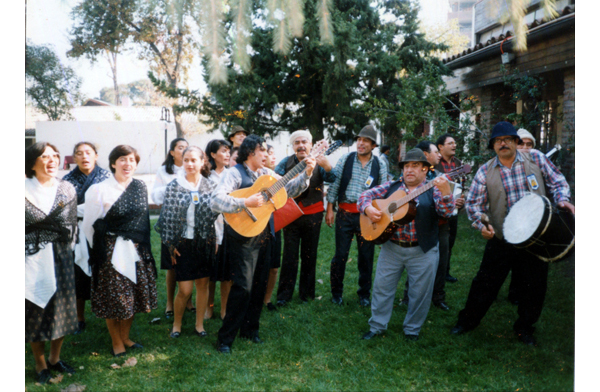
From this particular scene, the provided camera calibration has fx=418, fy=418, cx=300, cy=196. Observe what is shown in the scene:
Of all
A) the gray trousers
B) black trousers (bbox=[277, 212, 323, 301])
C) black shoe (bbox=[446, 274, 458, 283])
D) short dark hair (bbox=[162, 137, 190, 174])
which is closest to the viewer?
the gray trousers

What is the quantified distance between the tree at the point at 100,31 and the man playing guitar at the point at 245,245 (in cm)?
118

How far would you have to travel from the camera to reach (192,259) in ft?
11.7

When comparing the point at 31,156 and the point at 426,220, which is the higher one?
the point at 31,156

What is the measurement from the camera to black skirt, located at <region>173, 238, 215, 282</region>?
11.7ft

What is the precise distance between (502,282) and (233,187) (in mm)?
2305

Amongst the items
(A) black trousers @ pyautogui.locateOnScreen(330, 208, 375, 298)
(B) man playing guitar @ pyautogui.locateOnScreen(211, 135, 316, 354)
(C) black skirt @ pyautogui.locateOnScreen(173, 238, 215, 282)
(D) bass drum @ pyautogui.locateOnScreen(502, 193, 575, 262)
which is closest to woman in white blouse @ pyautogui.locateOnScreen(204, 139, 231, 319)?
(C) black skirt @ pyautogui.locateOnScreen(173, 238, 215, 282)

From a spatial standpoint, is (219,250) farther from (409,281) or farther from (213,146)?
(409,281)

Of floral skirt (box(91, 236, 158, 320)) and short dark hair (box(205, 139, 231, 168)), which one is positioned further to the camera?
short dark hair (box(205, 139, 231, 168))

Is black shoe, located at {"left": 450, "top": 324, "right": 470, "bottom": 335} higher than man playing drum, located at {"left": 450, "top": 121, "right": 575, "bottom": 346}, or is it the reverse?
man playing drum, located at {"left": 450, "top": 121, "right": 575, "bottom": 346}

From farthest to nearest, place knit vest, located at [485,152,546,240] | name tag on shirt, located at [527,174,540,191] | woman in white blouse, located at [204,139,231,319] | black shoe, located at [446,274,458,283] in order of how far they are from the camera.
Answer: black shoe, located at [446,274,458,283]
woman in white blouse, located at [204,139,231,319]
knit vest, located at [485,152,546,240]
name tag on shirt, located at [527,174,540,191]

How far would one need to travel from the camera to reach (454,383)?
291cm

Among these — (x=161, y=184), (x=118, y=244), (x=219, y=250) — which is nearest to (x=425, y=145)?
(x=219, y=250)

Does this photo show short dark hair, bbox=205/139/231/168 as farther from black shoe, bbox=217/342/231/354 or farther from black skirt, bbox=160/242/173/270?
black shoe, bbox=217/342/231/354

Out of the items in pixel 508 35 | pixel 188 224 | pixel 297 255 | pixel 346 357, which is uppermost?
pixel 508 35
